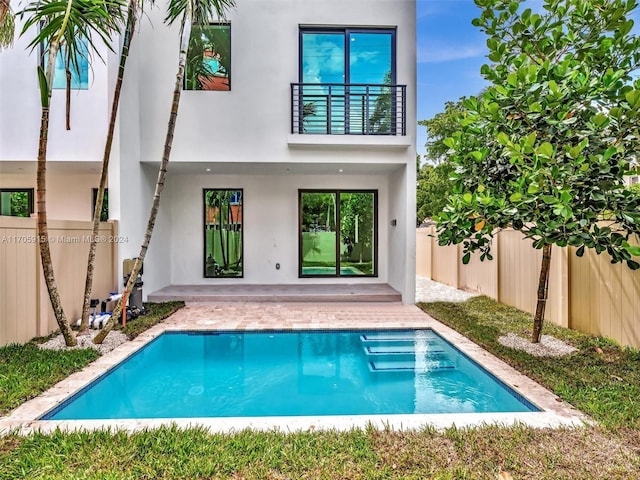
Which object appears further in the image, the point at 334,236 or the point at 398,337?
the point at 334,236

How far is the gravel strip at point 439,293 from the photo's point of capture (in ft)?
33.4

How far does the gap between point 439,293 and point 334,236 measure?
373 cm

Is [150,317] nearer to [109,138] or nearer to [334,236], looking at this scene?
[109,138]

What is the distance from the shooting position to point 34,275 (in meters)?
5.96

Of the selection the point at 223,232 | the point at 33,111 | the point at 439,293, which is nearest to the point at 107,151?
the point at 33,111

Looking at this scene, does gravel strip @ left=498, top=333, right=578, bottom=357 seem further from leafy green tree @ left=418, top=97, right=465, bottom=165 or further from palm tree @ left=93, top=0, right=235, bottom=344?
leafy green tree @ left=418, top=97, right=465, bottom=165

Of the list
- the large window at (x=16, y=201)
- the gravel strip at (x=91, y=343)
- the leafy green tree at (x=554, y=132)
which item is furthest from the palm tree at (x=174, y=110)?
the large window at (x=16, y=201)

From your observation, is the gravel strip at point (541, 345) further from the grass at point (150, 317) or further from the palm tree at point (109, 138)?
the palm tree at point (109, 138)

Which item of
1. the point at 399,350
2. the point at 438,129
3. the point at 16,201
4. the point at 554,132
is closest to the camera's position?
the point at 554,132

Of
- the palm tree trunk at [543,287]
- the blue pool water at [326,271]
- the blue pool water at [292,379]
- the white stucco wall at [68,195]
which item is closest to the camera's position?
the blue pool water at [292,379]

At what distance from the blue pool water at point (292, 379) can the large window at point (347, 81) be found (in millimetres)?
5226

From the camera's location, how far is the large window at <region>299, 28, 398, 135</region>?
9094 mm

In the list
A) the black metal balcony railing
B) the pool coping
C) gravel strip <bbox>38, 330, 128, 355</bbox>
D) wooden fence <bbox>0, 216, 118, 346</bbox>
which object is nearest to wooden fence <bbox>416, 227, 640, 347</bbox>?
the pool coping

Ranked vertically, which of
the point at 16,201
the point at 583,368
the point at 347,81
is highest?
the point at 347,81
